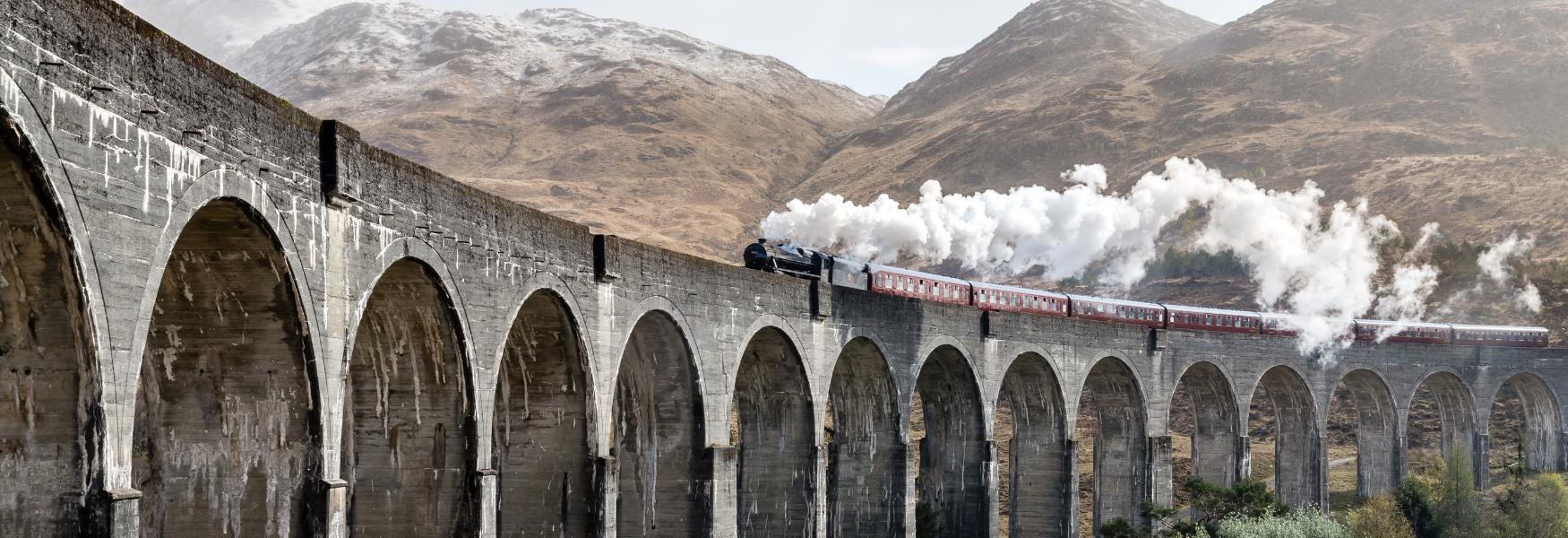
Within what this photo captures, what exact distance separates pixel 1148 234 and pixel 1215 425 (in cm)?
3884

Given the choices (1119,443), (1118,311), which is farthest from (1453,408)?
(1119,443)

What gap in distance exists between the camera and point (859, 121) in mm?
145375

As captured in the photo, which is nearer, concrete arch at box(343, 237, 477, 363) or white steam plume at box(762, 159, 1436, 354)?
concrete arch at box(343, 237, 477, 363)

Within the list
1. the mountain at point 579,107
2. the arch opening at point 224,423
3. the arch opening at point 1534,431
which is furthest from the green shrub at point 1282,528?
the mountain at point 579,107

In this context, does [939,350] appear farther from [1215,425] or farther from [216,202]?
[216,202]

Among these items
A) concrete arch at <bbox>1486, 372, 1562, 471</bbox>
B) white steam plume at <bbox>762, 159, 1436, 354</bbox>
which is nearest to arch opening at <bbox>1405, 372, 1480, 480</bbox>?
concrete arch at <bbox>1486, 372, 1562, 471</bbox>

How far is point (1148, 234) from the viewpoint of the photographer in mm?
83062

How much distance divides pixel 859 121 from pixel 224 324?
13267cm

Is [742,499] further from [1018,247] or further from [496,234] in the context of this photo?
[1018,247]

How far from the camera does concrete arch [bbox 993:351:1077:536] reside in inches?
1533

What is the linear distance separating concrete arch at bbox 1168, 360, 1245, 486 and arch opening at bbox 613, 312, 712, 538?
23.6 metres

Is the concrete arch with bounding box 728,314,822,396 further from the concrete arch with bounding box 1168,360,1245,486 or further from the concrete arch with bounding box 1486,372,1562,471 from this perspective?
the concrete arch with bounding box 1486,372,1562,471

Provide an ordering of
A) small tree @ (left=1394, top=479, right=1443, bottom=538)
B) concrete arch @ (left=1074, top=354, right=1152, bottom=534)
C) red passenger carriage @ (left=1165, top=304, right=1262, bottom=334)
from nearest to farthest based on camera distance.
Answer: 1. small tree @ (left=1394, top=479, right=1443, bottom=538)
2. concrete arch @ (left=1074, top=354, right=1152, bottom=534)
3. red passenger carriage @ (left=1165, top=304, right=1262, bottom=334)

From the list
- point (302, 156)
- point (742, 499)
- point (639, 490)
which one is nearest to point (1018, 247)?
point (742, 499)
